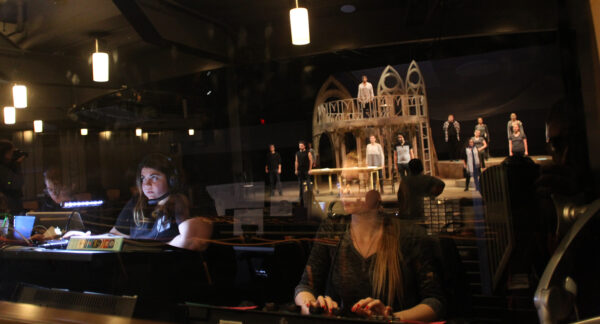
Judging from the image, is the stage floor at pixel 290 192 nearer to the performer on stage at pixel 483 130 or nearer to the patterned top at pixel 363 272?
the performer on stage at pixel 483 130

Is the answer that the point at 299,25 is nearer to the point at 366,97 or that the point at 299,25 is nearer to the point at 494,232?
the point at 366,97

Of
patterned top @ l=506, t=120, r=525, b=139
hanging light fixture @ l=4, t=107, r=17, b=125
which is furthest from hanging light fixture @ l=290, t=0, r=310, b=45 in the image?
hanging light fixture @ l=4, t=107, r=17, b=125

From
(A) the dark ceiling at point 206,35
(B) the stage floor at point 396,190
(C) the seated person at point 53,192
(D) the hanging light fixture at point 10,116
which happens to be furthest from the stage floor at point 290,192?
(D) the hanging light fixture at point 10,116

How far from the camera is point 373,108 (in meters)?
1.99

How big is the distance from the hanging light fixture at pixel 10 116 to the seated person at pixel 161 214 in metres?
0.62

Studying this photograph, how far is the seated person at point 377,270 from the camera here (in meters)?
1.14

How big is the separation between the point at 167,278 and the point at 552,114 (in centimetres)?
152

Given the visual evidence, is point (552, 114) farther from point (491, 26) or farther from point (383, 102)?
point (383, 102)

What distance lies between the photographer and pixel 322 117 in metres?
2.02

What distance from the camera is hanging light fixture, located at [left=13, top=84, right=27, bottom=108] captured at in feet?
6.40

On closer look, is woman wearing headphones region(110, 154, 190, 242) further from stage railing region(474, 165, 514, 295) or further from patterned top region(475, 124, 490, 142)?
patterned top region(475, 124, 490, 142)

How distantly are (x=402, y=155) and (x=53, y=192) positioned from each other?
5.66 feet

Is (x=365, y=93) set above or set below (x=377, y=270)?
above

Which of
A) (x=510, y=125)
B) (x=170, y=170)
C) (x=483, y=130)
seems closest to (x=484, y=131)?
(x=483, y=130)
